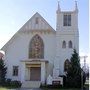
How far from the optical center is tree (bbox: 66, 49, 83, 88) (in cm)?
3331

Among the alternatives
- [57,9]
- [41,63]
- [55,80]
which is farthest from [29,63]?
[57,9]

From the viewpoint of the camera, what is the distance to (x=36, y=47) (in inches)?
1505

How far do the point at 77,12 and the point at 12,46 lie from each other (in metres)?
9.13

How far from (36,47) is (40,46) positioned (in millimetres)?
513

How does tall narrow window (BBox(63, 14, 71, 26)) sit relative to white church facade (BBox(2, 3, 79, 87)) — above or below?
above

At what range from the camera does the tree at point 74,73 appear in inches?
1312

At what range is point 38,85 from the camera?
1361 inches

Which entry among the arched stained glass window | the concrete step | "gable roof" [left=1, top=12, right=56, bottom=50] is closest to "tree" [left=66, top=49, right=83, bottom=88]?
the concrete step

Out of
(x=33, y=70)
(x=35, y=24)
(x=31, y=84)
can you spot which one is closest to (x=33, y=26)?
(x=35, y=24)

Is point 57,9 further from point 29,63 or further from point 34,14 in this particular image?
point 29,63

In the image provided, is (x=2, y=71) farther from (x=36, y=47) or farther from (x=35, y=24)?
(x=35, y=24)

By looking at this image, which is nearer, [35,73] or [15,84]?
[15,84]

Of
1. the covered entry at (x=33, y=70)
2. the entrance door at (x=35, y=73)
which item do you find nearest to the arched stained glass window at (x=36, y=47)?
the covered entry at (x=33, y=70)

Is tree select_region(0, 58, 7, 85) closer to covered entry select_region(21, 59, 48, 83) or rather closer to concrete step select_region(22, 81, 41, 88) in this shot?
covered entry select_region(21, 59, 48, 83)
